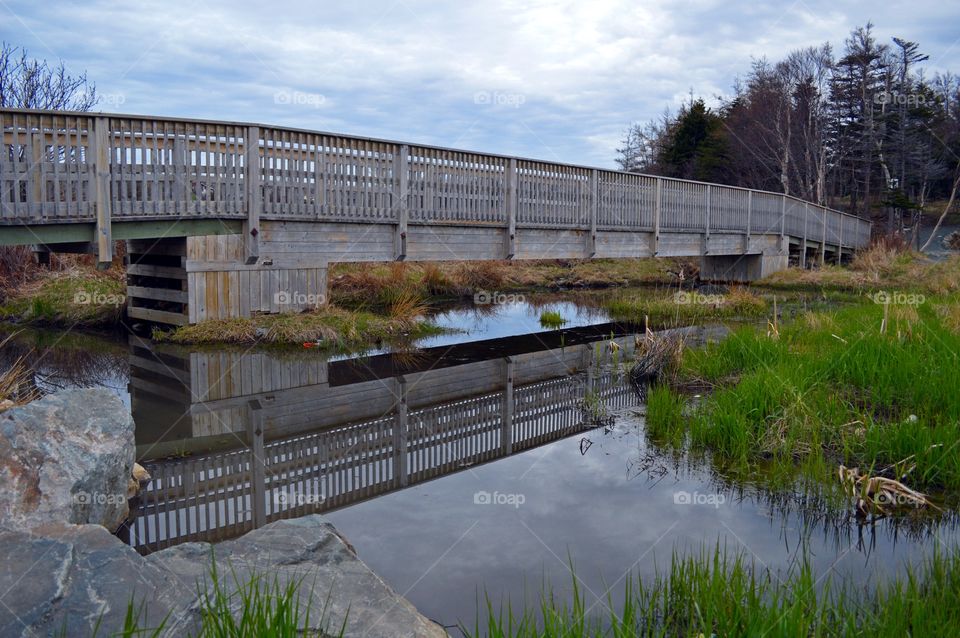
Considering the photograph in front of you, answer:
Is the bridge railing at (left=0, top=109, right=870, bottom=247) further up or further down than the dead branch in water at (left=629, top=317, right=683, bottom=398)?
further up

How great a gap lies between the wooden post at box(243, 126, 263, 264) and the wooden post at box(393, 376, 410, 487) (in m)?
3.50

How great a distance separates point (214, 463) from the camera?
19.4ft

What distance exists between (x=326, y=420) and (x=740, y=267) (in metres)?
18.8

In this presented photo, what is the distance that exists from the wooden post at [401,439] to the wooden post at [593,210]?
8078mm

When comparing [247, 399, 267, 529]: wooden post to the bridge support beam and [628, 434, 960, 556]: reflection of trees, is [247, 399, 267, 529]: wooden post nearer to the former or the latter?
[628, 434, 960, 556]: reflection of trees

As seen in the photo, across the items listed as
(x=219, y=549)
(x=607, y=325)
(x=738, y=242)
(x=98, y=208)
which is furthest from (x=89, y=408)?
(x=738, y=242)

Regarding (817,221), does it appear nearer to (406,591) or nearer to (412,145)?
(412,145)

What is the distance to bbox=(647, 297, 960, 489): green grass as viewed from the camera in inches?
217

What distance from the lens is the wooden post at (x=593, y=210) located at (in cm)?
1587

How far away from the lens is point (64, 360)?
32.6 ft

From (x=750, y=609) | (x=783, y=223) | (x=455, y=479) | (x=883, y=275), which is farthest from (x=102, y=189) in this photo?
(x=783, y=223)

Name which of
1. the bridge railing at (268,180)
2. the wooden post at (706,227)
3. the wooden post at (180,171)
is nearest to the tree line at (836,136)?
the wooden post at (706,227)

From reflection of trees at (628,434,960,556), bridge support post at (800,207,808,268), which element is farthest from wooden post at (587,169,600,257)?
bridge support post at (800,207,808,268)

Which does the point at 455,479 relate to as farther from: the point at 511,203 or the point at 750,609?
the point at 511,203
